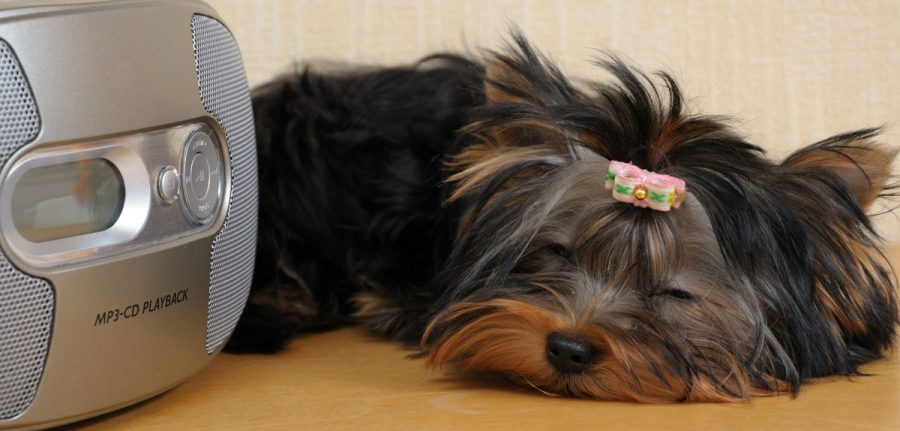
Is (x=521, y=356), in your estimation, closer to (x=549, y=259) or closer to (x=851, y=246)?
(x=549, y=259)

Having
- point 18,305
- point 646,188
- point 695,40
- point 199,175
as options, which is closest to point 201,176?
point 199,175

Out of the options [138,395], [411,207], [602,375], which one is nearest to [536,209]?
[602,375]

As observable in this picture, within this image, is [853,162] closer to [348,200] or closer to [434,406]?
[434,406]

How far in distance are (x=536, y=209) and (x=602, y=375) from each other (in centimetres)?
31

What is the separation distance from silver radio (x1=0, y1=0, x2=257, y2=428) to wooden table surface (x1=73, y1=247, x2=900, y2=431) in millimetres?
86

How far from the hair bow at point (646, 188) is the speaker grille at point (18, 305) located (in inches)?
30.8

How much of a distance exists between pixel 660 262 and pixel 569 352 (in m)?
0.21

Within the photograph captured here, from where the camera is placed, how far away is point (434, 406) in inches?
64.8

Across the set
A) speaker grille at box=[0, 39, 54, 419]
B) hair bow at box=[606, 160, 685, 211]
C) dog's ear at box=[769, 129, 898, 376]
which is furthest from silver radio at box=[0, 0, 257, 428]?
dog's ear at box=[769, 129, 898, 376]

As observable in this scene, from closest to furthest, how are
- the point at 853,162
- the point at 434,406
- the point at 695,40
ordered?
the point at 434,406, the point at 853,162, the point at 695,40

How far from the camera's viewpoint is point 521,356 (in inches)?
63.5

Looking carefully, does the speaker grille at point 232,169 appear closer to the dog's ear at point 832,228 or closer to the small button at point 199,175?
the small button at point 199,175

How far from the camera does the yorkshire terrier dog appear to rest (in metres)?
1.61

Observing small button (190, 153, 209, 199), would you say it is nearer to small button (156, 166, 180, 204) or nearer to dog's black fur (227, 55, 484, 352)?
small button (156, 166, 180, 204)
